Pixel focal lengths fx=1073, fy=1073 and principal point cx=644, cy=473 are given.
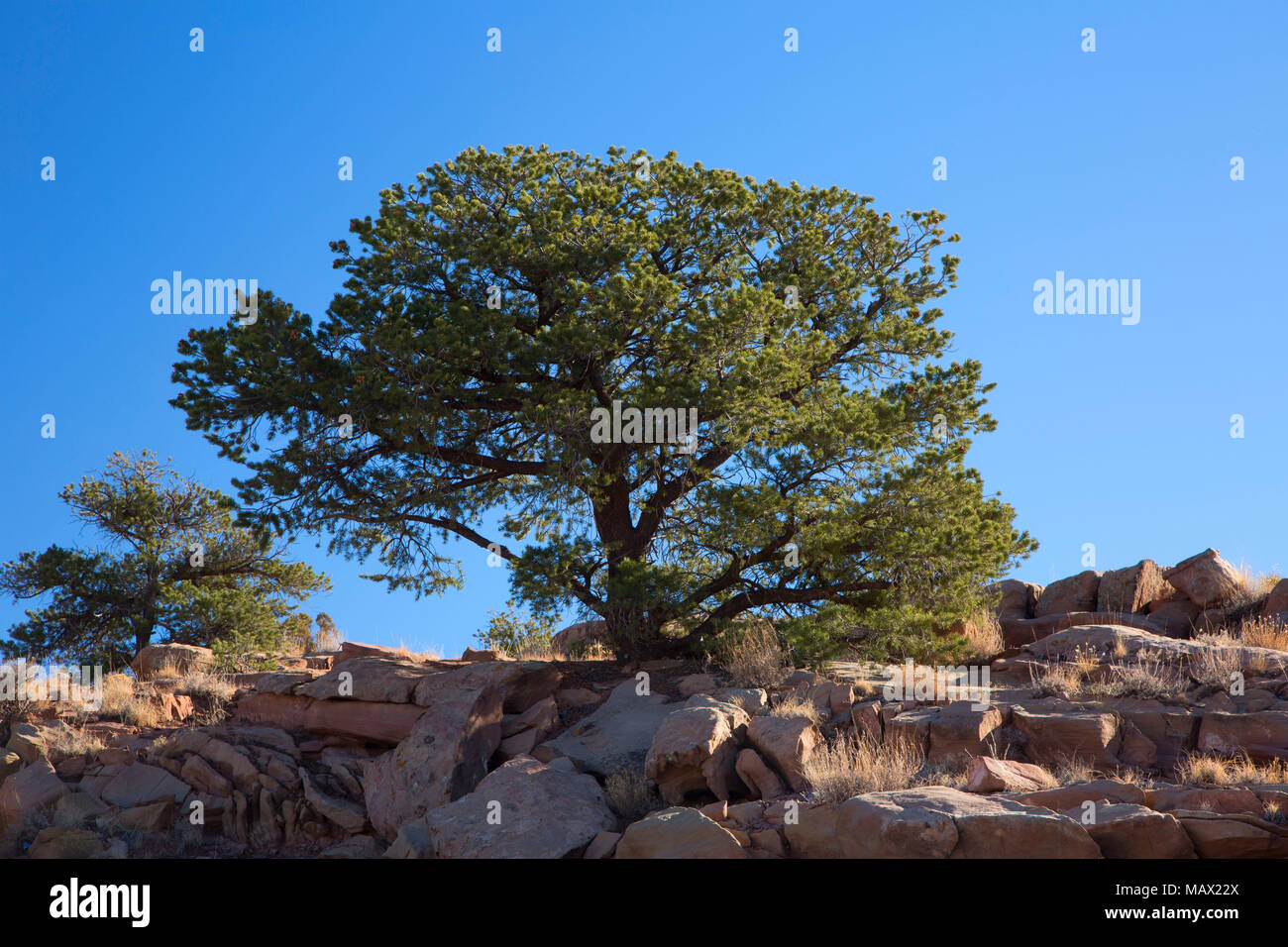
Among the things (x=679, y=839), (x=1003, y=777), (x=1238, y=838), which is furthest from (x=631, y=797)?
(x=1238, y=838)

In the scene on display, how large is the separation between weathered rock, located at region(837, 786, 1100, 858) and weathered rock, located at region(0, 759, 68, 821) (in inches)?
455

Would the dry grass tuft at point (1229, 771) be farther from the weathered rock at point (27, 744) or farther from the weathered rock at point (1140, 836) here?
the weathered rock at point (27, 744)

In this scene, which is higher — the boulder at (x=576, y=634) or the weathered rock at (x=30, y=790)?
the boulder at (x=576, y=634)

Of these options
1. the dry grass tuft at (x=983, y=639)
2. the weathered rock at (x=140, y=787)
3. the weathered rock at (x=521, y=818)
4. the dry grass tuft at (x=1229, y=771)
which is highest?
the dry grass tuft at (x=983, y=639)

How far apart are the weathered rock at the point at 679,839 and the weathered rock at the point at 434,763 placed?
390cm

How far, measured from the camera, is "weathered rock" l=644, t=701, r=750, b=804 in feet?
41.5

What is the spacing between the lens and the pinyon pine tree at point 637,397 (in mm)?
16594

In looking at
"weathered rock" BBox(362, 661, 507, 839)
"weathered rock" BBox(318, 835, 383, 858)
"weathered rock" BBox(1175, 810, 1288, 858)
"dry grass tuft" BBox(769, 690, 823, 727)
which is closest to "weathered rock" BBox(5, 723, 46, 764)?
"weathered rock" BBox(362, 661, 507, 839)

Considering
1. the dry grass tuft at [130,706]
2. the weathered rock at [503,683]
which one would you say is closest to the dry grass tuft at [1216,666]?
the weathered rock at [503,683]

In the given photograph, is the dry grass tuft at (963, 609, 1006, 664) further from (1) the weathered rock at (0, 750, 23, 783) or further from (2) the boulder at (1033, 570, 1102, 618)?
(1) the weathered rock at (0, 750, 23, 783)

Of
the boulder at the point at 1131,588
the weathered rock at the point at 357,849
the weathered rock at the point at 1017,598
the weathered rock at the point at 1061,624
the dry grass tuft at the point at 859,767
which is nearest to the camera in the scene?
the dry grass tuft at the point at 859,767
